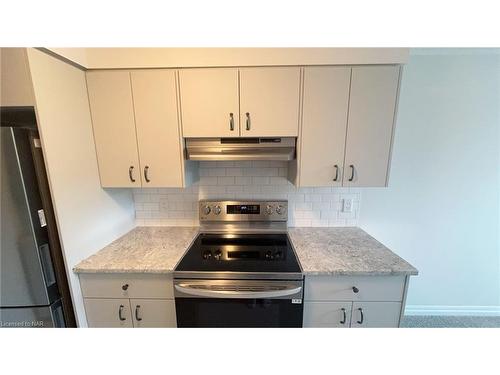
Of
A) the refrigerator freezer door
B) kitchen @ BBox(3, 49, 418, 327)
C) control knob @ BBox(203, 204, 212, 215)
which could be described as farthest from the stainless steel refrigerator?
control knob @ BBox(203, 204, 212, 215)

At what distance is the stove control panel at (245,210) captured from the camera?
1.82 m

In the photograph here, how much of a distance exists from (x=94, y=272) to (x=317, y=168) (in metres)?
1.59

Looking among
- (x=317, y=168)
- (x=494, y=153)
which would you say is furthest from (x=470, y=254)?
(x=317, y=168)

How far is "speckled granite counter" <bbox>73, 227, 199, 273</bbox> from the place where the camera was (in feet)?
4.18

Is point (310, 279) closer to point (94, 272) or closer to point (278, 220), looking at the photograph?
point (278, 220)

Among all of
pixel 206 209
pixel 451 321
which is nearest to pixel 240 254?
pixel 206 209

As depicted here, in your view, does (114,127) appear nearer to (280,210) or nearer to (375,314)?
(280,210)

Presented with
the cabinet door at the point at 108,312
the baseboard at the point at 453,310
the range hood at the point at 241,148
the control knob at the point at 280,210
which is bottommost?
the baseboard at the point at 453,310

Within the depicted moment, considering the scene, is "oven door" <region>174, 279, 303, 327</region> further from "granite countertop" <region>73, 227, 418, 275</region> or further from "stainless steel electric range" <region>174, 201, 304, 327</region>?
"granite countertop" <region>73, 227, 418, 275</region>

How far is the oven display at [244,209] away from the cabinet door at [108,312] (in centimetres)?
97

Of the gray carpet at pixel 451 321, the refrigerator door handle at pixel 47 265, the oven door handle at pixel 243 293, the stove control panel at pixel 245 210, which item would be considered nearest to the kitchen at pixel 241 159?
the oven door handle at pixel 243 293

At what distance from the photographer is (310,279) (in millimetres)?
1280

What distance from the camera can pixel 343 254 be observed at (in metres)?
1.42

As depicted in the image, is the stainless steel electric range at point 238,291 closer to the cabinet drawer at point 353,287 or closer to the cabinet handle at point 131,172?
the cabinet drawer at point 353,287
